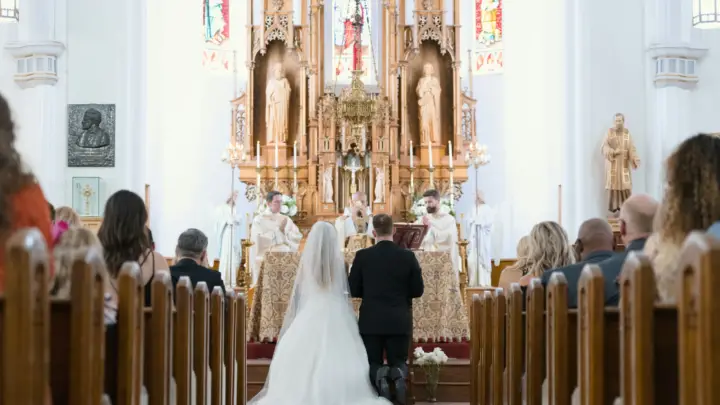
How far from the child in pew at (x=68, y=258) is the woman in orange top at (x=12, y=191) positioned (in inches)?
15.1

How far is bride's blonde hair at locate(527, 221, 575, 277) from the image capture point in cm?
674

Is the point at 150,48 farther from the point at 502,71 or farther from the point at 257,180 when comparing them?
the point at 502,71

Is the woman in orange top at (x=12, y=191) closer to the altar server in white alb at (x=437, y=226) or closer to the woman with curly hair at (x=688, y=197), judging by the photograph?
the woman with curly hair at (x=688, y=197)

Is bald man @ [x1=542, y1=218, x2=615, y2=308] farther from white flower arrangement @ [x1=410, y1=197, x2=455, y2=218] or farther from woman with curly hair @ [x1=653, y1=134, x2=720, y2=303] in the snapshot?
white flower arrangement @ [x1=410, y1=197, x2=455, y2=218]

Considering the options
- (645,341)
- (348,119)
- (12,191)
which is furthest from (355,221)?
(12,191)

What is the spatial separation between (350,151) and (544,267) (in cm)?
998

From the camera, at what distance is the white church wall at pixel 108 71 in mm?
A: 15727

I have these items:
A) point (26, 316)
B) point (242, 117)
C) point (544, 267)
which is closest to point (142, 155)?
point (242, 117)

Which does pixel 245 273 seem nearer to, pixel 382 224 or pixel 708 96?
pixel 382 224

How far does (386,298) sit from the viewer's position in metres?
8.55

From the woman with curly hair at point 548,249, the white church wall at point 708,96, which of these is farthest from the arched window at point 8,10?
the white church wall at point 708,96

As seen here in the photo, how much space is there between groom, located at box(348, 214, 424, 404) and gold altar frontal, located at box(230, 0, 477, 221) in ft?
25.3

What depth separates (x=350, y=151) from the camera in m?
16.6

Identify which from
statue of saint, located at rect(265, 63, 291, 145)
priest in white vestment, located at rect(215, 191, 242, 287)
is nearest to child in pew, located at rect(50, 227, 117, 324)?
priest in white vestment, located at rect(215, 191, 242, 287)
